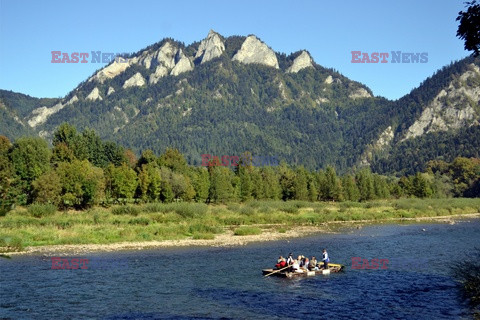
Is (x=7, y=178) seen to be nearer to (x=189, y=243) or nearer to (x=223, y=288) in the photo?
(x=189, y=243)

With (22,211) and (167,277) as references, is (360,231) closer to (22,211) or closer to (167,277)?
(167,277)

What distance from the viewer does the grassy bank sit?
201 ft

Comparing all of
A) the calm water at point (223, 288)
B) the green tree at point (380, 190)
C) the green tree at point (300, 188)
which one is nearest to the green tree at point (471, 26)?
the calm water at point (223, 288)

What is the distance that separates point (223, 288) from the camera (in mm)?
37156

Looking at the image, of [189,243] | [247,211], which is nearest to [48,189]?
[189,243]

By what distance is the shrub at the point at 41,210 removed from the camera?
73.6 m

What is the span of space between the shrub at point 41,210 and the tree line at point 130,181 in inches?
146

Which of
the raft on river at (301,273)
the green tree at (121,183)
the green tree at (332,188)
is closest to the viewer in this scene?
the raft on river at (301,273)

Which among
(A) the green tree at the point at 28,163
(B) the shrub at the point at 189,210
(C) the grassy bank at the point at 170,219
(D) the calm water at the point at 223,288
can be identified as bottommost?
(D) the calm water at the point at 223,288

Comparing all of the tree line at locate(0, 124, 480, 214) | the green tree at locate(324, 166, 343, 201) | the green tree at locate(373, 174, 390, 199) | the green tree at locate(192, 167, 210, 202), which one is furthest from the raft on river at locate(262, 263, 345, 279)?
the green tree at locate(373, 174, 390, 199)

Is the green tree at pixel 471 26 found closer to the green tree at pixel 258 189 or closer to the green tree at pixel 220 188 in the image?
the green tree at pixel 220 188

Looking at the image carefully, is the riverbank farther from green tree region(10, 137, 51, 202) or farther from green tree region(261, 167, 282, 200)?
green tree region(261, 167, 282, 200)

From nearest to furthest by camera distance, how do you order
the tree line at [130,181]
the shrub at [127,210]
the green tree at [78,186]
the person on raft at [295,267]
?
the person on raft at [295,267] → the shrub at [127,210] → the green tree at [78,186] → the tree line at [130,181]

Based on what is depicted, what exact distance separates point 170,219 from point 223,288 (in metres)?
41.0
